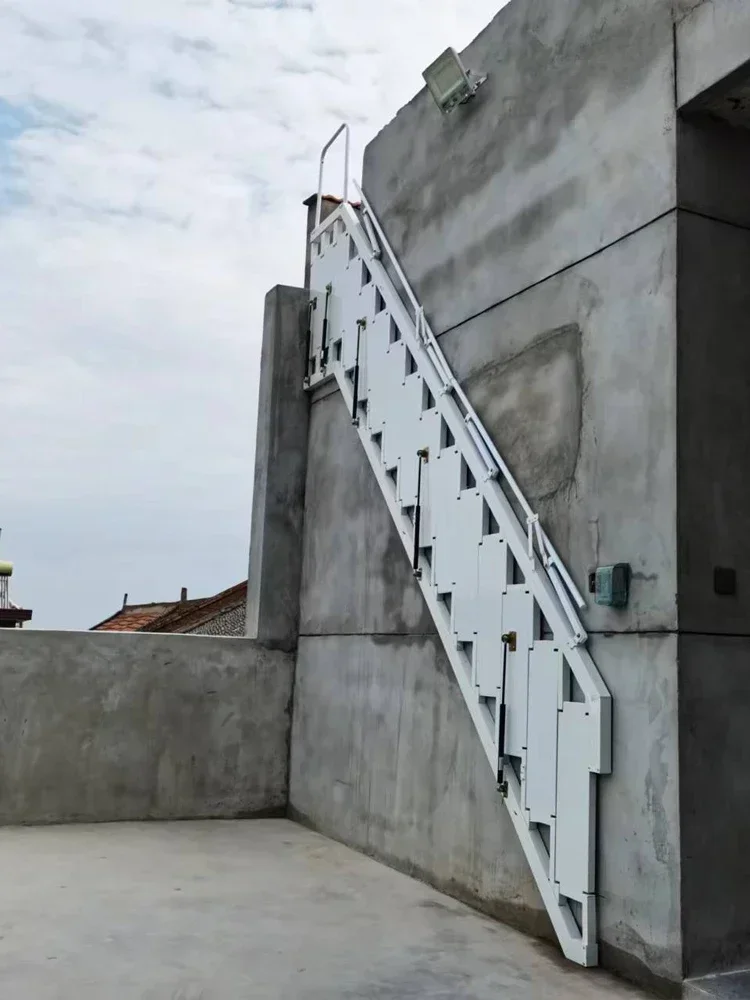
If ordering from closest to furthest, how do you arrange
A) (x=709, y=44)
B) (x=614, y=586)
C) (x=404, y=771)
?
(x=709, y=44) < (x=614, y=586) < (x=404, y=771)

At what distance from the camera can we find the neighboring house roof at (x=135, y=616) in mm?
18984

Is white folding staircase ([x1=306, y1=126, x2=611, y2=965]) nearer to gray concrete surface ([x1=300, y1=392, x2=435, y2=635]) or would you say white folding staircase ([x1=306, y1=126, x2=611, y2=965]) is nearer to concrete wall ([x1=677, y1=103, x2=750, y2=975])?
gray concrete surface ([x1=300, y1=392, x2=435, y2=635])

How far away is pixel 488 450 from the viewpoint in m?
4.82

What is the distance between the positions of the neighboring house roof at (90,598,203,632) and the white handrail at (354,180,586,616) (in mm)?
13090

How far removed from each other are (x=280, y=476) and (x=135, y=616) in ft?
46.0

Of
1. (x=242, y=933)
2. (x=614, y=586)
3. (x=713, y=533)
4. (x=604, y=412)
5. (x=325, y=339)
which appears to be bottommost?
(x=242, y=933)

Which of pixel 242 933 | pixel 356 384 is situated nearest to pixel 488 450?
pixel 356 384

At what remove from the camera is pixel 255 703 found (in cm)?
730

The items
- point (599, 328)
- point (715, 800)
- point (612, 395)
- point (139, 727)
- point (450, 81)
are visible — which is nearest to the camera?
point (715, 800)

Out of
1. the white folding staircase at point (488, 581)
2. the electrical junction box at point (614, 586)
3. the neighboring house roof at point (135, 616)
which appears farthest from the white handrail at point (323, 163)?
the neighboring house roof at point (135, 616)

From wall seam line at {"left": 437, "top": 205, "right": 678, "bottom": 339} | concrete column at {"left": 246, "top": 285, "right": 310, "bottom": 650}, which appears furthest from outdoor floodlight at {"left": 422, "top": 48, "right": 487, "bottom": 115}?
concrete column at {"left": 246, "top": 285, "right": 310, "bottom": 650}

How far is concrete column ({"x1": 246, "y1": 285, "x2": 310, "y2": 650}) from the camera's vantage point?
748cm

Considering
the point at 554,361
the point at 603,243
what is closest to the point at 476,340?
the point at 554,361

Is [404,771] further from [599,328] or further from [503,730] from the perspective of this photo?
[599,328]
